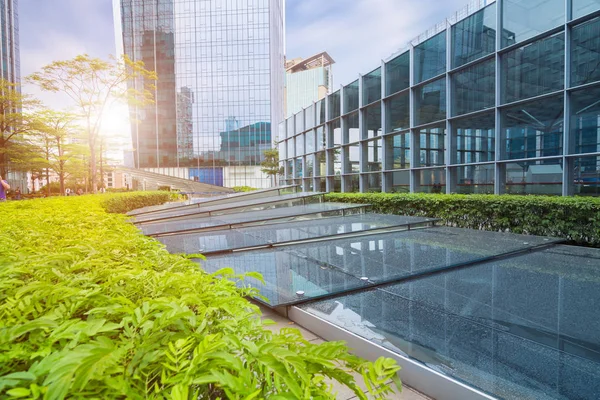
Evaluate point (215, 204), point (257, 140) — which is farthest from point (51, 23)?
point (257, 140)

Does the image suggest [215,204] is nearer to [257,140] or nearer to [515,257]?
[515,257]

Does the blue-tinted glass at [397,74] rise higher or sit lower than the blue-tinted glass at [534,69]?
higher

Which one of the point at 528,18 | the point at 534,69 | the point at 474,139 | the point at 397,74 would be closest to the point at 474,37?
the point at 528,18

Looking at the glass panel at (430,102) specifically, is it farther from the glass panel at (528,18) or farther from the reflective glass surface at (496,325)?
the reflective glass surface at (496,325)

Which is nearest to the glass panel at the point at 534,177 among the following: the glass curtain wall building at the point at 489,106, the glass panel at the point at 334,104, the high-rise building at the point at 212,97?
the glass curtain wall building at the point at 489,106

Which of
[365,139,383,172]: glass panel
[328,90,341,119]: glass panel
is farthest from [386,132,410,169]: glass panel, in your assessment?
[328,90,341,119]: glass panel

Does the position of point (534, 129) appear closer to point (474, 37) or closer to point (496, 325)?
point (474, 37)

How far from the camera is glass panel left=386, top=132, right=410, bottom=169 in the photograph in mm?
13344

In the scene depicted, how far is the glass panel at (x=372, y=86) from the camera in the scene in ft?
47.6

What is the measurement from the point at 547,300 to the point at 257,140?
151 feet

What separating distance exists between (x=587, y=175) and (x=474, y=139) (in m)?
3.34

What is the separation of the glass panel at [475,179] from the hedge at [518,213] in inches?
84.8

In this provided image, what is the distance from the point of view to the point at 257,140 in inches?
1863

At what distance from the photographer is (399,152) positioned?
540 inches
